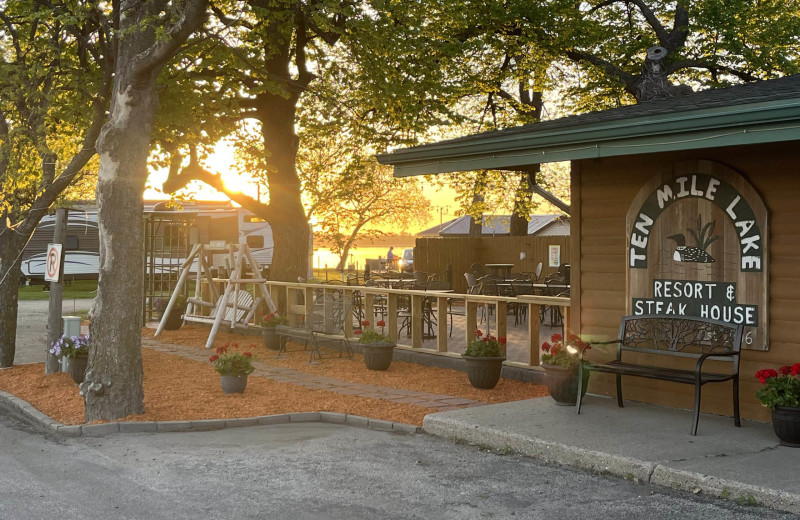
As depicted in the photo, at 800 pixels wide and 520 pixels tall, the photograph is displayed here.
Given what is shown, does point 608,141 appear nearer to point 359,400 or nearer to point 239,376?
point 359,400

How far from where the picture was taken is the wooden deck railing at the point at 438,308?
10.7 m

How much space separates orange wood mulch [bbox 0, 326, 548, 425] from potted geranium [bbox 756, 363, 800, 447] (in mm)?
3299

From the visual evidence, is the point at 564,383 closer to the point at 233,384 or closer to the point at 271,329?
the point at 233,384

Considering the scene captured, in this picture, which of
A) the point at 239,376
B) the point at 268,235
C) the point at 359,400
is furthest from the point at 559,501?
the point at 268,235

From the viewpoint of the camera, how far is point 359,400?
9664mm

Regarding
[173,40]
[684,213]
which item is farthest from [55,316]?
[684,213]

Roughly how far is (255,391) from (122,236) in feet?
8.79

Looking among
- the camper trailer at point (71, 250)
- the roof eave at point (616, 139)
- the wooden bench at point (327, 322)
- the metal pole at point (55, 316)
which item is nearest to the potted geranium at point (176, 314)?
the wooden bench at point (327, 322)

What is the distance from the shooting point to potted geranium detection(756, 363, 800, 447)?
6.71 m

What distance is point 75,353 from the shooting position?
10.9 m

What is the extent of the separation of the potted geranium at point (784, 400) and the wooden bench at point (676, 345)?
0.47 meters

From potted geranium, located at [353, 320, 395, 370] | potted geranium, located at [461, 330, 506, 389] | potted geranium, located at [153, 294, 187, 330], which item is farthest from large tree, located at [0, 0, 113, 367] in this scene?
potted geranium, located at [461, 330, 506, 389]

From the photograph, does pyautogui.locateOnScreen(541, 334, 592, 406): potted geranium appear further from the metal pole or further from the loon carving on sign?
the metal pole

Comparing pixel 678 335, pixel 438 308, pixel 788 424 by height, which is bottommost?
pixel 788 424
